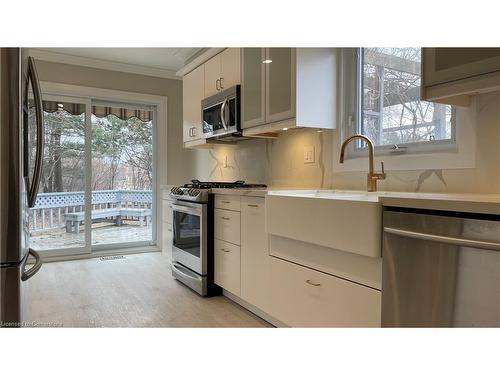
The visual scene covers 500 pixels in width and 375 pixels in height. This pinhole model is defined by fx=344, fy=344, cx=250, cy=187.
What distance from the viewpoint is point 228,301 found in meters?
2.75

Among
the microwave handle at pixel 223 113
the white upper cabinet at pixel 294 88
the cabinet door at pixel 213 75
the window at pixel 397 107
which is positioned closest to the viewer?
the window at pixel 397 107

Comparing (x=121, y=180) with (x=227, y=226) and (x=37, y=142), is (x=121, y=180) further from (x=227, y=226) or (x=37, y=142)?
(x=37, y=142)

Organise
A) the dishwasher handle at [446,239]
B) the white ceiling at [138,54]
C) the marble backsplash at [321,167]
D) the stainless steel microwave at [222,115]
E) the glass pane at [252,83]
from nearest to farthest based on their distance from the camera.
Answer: the dishwasher handle at [446,239] → the marble backsplash at [321,167] → the glass pane at [252,83] → the stainless steel microwave at [222,115] → the white ceiling at [138,54]

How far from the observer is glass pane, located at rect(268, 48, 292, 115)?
238 centimetres

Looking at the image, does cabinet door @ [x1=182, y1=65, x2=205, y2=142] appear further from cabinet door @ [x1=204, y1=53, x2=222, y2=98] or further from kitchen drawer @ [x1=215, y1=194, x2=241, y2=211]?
kitchen drawer @ [x1=215, y1=194, x2=241, y2=211]

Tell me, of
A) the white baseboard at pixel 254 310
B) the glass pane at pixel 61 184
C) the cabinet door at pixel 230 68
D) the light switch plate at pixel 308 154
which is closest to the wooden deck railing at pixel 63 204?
the glass pane at pixel 61 184

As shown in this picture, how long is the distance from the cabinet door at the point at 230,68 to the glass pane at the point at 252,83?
0.12m

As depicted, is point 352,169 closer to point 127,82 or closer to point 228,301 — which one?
point 228,301

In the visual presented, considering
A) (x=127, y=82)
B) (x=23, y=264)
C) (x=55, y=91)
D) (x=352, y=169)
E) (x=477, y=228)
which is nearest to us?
(x=477, y=228)

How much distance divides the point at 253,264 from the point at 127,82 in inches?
131

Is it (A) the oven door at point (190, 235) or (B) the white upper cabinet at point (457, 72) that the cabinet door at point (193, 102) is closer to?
(A) the oven door at point (190, 235)

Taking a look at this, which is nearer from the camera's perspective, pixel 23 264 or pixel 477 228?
pixel 477 228

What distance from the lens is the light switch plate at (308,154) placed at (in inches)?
105
